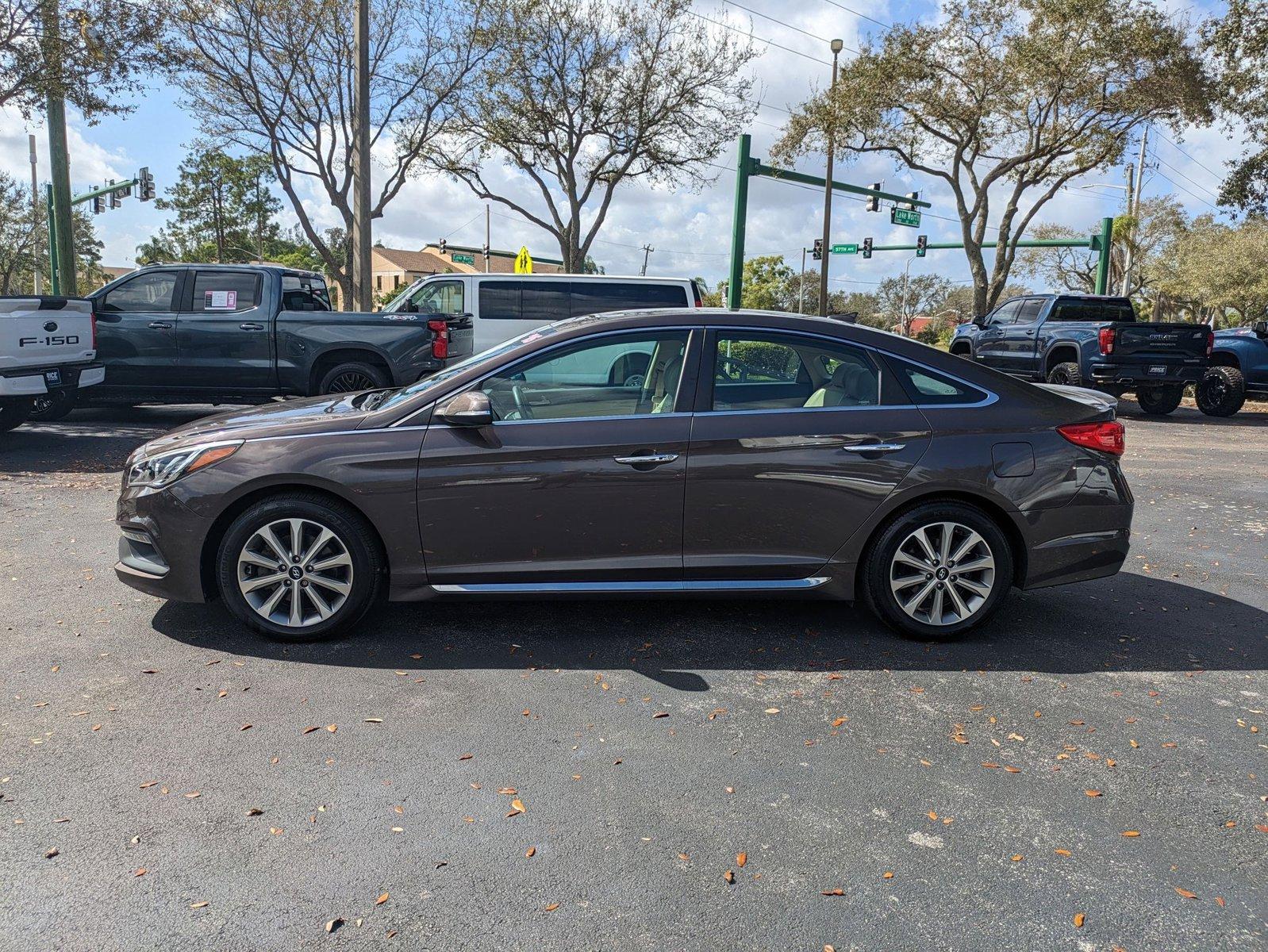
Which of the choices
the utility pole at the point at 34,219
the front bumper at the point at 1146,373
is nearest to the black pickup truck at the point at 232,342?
the front bumper at the point at 1146,373

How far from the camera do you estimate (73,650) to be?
449cm

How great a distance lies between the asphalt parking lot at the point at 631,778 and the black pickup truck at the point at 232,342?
250 inches

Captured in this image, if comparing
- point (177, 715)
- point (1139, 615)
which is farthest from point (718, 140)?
point (177, 715)

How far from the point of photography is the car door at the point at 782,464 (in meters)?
4.55

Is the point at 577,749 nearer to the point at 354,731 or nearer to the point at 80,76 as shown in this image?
the point at 354,731

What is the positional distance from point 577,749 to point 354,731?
34.1 inches

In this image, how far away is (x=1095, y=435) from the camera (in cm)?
479

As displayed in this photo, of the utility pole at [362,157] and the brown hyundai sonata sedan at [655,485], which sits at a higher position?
the utility pole at [362,157]

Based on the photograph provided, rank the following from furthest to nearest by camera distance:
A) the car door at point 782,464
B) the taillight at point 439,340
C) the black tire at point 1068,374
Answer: the black tire at point 1068,374 → the taillight at point 439,340 → the car door at point 782,464

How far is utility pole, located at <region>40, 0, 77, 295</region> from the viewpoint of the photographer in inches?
573

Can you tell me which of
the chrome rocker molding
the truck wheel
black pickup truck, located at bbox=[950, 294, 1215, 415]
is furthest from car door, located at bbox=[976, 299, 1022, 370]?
the chrome rocker molding

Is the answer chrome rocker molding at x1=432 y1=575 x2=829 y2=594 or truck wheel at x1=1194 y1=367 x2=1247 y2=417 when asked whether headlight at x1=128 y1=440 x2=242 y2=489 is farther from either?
truck wheel at x1=1194 y1=367 x2=1247 y2=417

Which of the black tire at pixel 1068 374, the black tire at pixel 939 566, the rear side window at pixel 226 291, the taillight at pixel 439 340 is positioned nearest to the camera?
the black tire at pixel 939 566

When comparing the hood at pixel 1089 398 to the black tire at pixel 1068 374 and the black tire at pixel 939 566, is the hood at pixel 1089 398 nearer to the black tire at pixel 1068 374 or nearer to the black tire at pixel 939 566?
the black tire at pixel 939 566
